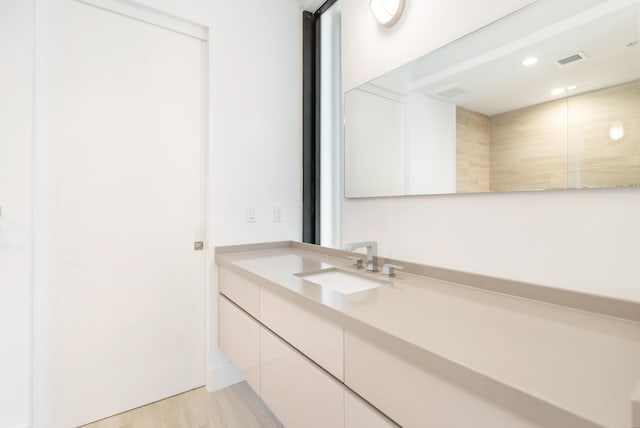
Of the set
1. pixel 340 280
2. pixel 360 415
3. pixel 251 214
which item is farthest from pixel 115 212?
pixel 360 415

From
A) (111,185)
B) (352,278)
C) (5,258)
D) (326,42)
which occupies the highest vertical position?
(326,42)

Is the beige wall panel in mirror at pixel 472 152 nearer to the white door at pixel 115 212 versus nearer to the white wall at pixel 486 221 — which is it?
the white wall at pixel 486 221

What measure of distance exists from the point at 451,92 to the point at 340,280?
41.0 inches

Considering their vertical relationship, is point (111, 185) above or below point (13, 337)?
above

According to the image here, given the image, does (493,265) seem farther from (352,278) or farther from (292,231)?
(292,231)

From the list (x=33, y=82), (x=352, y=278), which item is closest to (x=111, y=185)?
(x=33, y=82)

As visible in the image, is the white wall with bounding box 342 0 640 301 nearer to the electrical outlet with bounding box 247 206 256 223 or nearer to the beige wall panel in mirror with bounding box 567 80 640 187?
the beige wall panel in mirror with bounding box 567 80 640 187

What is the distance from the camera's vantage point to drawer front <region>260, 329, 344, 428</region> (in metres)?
0.99

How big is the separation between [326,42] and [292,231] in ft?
4.84

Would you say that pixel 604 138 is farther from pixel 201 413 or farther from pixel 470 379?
pixel 201 413

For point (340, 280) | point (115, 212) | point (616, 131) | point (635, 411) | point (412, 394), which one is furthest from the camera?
point (115, 212)

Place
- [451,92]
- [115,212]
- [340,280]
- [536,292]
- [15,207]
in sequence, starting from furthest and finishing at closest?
[115,212], [340,280], [15,207], [451,92], [536,292]

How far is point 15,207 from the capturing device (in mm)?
1474

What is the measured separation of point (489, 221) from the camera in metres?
1.18
